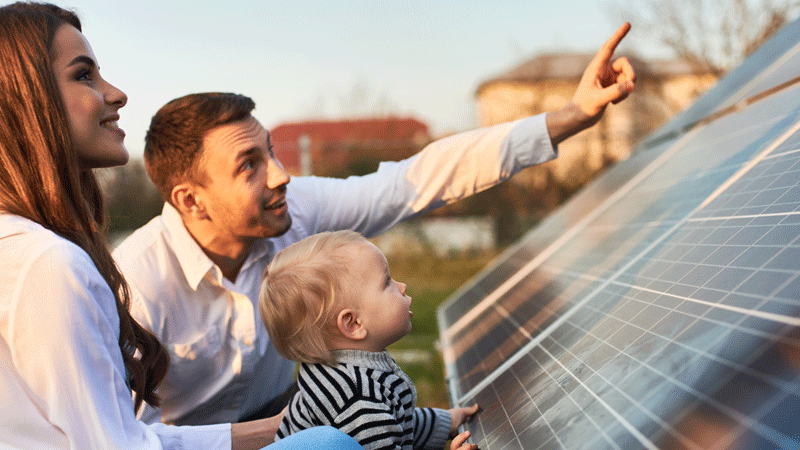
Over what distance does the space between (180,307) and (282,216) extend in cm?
53

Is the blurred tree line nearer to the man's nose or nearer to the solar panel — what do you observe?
the solar panel

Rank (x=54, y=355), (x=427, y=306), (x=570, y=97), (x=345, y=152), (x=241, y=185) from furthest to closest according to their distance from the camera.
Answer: (x=570, y=97) → (x=345, y=152) → (x=427, y=306) → (x=241, y=185) → (x=54, y=355)

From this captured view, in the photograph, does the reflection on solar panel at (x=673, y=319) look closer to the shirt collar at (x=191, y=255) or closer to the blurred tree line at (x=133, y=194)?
the shirt collar at (x=191, y=255)

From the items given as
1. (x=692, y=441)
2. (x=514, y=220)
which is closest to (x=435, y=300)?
(x=514, y=220)

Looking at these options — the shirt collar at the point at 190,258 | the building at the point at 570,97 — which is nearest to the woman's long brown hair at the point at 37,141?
the shirt collar at the point at 190,258

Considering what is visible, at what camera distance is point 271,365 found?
296 cm

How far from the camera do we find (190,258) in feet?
8.77

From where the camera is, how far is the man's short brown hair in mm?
2732

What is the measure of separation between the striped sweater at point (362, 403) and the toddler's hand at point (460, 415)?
0.07 ft

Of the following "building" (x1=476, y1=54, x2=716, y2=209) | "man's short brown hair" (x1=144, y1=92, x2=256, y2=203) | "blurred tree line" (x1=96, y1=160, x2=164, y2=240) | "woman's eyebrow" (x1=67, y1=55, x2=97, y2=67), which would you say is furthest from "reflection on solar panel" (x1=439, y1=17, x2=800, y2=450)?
"blurred tree line" (x1=96, y1=160, x2=164, y2=240)

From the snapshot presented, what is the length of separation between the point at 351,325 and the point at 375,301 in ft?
0.30

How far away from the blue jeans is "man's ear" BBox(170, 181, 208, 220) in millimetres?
1434

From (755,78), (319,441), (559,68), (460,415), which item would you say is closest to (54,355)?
(319,441)

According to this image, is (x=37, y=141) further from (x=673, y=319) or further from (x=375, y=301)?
(x=673, y=319)
